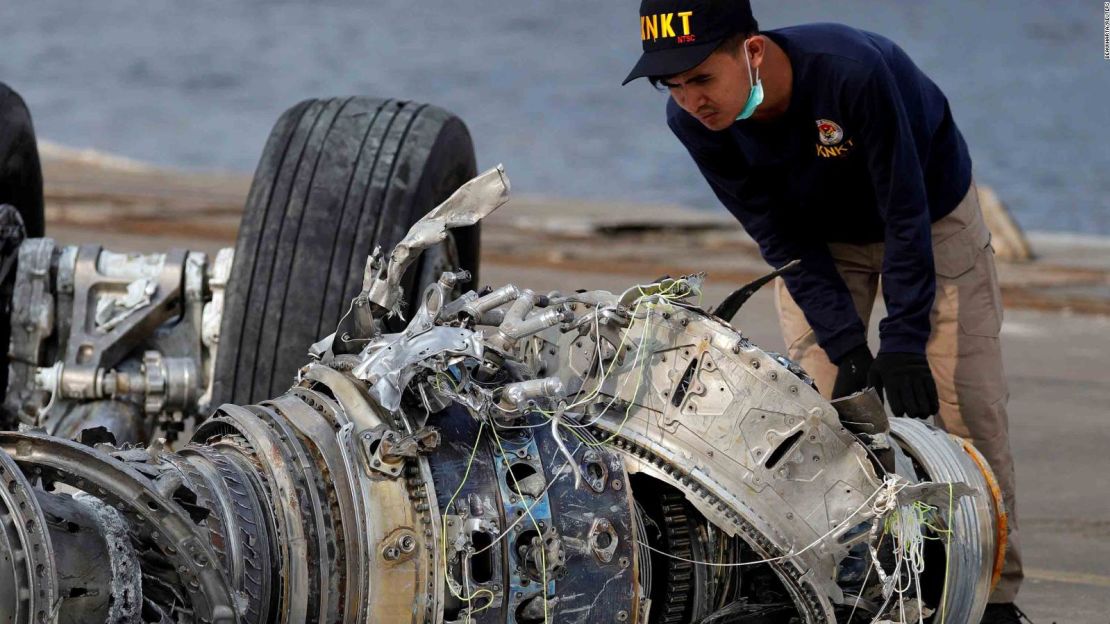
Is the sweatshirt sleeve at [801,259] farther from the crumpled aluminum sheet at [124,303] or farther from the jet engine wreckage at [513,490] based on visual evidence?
the crumpled aluminum sheet at [124,303]

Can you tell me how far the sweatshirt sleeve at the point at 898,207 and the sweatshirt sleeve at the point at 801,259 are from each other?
327mm

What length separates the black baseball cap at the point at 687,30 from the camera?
4215 millimetres

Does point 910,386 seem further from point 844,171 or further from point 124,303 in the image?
point 124,303

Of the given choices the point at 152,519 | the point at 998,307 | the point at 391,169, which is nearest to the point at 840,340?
the point at 998,307

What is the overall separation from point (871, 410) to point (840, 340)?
1.04 metres

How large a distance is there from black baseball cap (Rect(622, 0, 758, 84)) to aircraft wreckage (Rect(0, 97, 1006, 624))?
1.92 feet

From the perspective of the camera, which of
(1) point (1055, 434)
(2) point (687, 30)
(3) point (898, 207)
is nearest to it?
(2) point (687, 30)

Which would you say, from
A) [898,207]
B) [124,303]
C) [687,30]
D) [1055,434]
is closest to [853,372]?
[898,207]

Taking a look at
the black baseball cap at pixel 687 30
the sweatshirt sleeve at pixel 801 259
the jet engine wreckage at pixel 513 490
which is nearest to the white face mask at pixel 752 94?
the black baseball cap at pixel 687 30

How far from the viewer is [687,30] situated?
13.9 ft

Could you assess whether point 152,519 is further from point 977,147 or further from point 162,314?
point 977,147

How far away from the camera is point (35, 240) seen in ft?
19.4

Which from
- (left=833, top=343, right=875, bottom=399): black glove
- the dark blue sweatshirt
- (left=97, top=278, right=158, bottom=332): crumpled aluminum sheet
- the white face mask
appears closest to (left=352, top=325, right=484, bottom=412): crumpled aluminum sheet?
the white face mask

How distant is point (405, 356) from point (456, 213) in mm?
426
